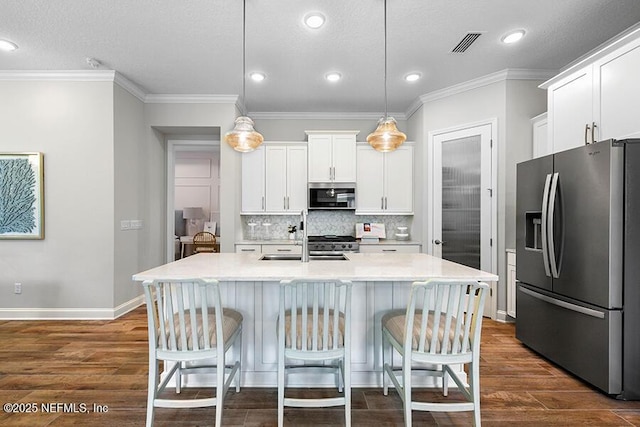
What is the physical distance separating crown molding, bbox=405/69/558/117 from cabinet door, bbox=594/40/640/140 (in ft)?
4.24

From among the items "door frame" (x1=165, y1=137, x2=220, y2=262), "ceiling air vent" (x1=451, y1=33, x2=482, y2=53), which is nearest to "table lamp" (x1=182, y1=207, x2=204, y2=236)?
"door frame" (x1=165, y1=137, x2=220, y2=262)

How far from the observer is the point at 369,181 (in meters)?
5.05

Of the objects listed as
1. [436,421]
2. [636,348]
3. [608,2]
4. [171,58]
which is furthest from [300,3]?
[636,348]

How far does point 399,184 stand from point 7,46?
4696 mm

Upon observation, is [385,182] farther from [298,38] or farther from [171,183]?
[171,183]

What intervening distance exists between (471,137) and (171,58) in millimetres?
3505

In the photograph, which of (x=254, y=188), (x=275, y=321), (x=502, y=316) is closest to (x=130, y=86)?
(x=254, y=188)

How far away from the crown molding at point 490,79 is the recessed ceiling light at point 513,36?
2.29 ft

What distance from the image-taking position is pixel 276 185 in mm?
5008

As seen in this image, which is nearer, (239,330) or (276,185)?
(239,330)

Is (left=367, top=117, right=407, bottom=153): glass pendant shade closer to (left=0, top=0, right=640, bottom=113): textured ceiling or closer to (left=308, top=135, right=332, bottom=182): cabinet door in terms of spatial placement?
(left=0, top=0, right=640, bottom=113): textured ceiling

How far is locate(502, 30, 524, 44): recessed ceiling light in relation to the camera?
3025 millimetres

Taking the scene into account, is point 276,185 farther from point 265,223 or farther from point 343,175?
point 343,175

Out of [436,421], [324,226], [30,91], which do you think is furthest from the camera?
[324,226]
